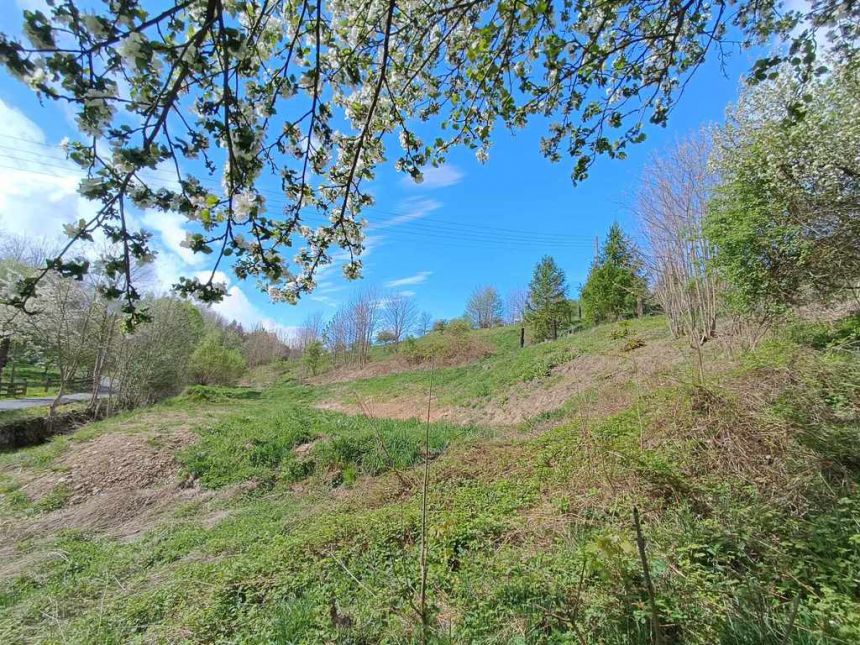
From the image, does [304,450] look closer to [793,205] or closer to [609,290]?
[793,205]

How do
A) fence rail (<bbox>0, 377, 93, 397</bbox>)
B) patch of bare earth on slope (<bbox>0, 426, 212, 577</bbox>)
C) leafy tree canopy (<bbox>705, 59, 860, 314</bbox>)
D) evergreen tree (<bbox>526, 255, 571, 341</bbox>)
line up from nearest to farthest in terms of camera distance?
1. leafy tree canopy (<bbox>705, 59, 860, 314</bbox>)
2. patch of bare earth on slope (<bbox>0, 426, 212, 577</bbox>)
3. fence rail (<bbox>0, 377, 93, 397</bbox>)
4. evergreen tree (<bbox>526, 255, 571, 341</bbox>)

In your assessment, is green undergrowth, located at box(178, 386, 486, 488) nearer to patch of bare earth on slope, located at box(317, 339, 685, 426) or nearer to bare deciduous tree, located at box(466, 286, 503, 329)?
patch of bare earth on slope, located at box(317, 339, 685, 426)

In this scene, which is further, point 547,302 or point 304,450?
point 547,302

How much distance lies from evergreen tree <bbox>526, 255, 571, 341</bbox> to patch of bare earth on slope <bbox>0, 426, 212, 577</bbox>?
20044 millimetres

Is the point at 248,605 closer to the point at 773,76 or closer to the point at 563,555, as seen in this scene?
the point at 563,555

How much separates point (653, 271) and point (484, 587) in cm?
1145

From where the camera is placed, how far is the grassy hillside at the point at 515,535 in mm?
1863

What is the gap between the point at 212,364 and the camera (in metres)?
24.1

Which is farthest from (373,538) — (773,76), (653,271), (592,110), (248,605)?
(653,271)

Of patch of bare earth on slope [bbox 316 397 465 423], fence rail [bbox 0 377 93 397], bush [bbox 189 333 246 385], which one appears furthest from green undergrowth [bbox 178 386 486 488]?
bush [bbox 189 333 246 385]

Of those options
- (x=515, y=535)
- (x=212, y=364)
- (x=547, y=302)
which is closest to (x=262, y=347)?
(x=212, y=364)

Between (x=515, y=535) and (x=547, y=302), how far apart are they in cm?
2245

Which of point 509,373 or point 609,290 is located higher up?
point 609,290

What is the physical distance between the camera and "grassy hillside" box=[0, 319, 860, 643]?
6.11 ft
